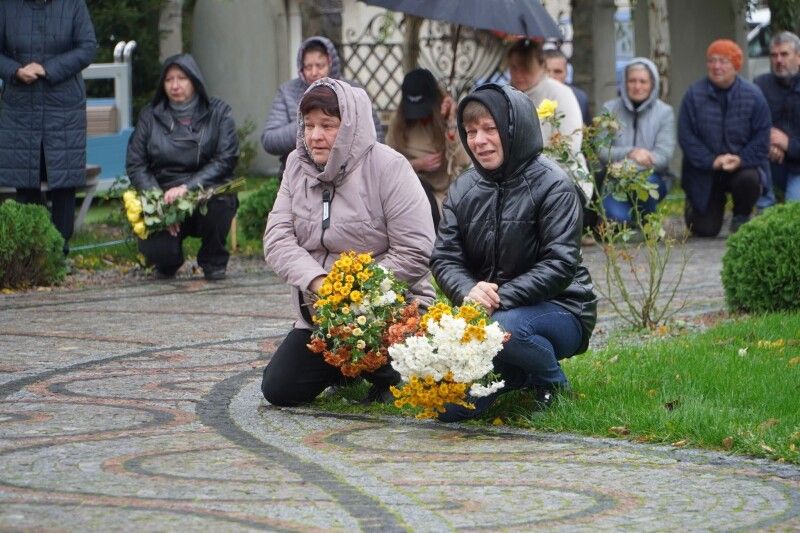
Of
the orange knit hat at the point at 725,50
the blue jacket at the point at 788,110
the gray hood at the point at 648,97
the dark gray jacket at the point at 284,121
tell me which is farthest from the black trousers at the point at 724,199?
the dark gray jacket at the point at 284,121

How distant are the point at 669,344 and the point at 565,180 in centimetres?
224

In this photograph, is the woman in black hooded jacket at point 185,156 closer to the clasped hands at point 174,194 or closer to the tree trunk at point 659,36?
A: the clasped hands at point 174,194

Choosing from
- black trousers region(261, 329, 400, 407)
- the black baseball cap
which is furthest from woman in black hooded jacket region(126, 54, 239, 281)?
black trousers region(261, 329, 400, 407)

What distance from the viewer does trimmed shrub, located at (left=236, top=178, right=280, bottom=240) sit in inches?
592

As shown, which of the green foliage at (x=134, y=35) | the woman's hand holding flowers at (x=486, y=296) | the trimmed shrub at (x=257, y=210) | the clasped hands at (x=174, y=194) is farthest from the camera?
the green foliage at (x=134, y=35)

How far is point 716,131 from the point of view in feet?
53.5

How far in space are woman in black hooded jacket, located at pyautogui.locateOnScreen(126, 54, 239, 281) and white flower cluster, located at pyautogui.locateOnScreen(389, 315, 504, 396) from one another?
6182 mm

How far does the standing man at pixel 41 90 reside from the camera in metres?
13.0

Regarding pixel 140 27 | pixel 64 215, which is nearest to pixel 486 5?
pixel 64 215

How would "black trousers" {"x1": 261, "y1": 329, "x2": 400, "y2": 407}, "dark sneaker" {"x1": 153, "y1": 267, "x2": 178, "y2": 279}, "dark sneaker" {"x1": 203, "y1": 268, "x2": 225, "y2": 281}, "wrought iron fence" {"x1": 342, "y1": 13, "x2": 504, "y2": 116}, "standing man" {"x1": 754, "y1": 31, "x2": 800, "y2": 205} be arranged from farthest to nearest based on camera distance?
"wrought iron fence" {"x1": 342, "y1": 13, "x2": 504, "y2": 116}, "standing man" {"x1": 754, "y1": 31, "x2": 800, "y2": 205}, "dark sneaker" {"x1": 153, "y1": 267, "x2": 178, "y2": 279}, "dark sneaker" {"x1": 203, "y1": 268, "x2": 225, "y2": 281}, "black trousers" {"x1": 261, "y1": 329, "x2": 400, "y2": 407}

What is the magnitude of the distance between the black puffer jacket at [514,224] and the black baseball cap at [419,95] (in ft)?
16.5

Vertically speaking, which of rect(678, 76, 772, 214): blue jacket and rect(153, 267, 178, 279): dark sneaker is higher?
rect(678, 76, 772, 214): blue jacket

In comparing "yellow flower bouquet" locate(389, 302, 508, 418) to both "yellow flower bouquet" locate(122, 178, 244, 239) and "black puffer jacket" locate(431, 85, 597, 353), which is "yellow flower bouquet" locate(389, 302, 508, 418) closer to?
"black puffer jacket" locate(431, 85, 597, 353)

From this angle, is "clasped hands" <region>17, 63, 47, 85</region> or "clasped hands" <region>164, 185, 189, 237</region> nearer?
"clasped hands" <region>164, 185, 189, 237</region>
